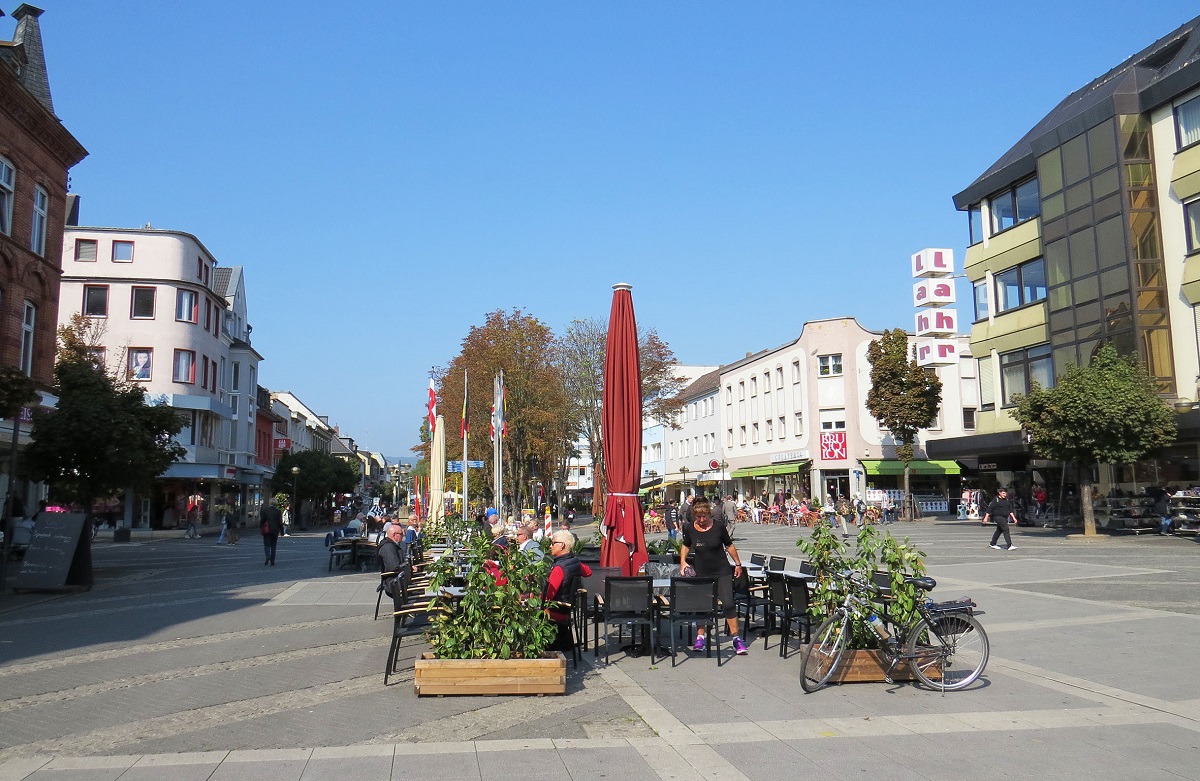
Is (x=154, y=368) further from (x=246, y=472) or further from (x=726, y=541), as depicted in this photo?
(x=726, y=541)

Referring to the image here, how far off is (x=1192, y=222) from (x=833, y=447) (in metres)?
25.5

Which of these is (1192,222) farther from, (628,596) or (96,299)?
(96,299)

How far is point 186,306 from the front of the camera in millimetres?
45844

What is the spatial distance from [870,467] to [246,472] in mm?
37674

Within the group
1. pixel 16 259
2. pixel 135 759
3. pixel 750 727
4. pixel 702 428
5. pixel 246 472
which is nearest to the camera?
pixel 135 759

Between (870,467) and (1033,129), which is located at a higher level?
(1033,129)

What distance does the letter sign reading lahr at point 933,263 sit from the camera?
40.6m

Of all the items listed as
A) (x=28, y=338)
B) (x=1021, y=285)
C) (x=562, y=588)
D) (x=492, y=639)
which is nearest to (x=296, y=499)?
(x=28, y=338)

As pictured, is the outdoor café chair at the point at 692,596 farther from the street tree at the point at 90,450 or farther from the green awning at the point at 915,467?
the green awning at the point at 915,467

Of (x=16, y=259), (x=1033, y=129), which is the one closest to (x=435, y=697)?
(x=16, y=259)

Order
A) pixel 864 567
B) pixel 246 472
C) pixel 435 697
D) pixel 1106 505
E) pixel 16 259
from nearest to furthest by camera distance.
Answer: pixel 435 697 < pixel 864 567 < pixel 16 259 < pixel 1106 505 < pixel 246 472

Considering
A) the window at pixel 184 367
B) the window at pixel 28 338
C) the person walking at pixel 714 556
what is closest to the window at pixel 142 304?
the window at pixel 184 367

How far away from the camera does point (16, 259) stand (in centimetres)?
2353

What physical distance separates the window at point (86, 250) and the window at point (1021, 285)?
134ft
